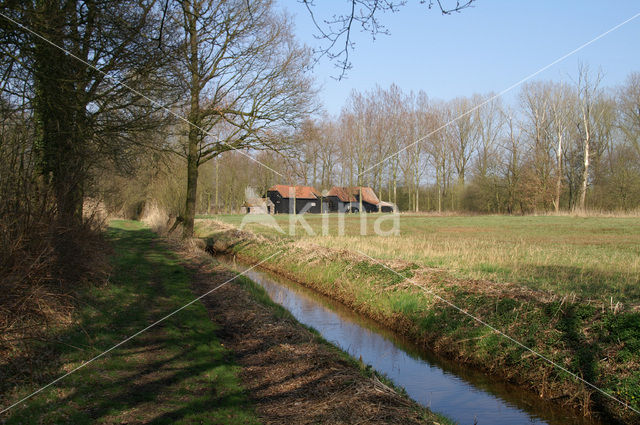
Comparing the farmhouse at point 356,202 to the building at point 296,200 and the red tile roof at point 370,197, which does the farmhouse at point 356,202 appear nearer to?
the red tile roof at point 370,197

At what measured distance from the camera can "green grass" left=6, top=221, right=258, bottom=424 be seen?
14.1 feet

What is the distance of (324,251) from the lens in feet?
52.1

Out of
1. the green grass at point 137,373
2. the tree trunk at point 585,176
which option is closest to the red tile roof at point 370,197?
the tree trunk at point 585,176

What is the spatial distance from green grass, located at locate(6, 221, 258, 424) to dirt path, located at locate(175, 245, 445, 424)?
29 cm

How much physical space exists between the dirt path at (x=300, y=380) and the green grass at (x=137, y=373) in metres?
0.29

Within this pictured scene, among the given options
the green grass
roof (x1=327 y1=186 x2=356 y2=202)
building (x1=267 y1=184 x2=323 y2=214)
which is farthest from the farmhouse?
the green grass

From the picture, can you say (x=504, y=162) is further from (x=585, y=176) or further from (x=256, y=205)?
(x=256, y=205)

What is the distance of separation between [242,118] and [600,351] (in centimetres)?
1685

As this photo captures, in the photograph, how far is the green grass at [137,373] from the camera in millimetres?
4297

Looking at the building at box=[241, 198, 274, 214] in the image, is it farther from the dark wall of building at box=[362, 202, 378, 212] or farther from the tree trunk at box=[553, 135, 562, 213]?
the tree trunk at box=[553, 135, 562, 213]

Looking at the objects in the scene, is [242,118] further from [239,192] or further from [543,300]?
[239,192]

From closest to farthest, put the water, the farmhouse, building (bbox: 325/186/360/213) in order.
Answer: the water < building (bbox: 325/186/360/213) < the farmhouse

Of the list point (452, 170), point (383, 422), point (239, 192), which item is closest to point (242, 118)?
point (383, 422)

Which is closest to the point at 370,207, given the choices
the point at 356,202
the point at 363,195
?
the point at 363,195
